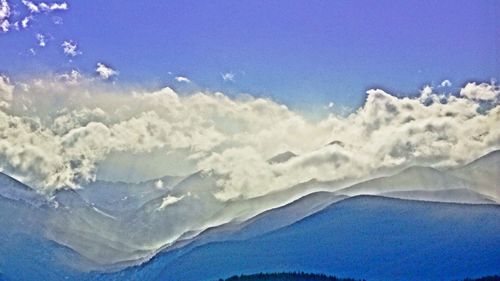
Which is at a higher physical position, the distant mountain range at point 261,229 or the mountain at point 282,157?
the mountain at point 282,157

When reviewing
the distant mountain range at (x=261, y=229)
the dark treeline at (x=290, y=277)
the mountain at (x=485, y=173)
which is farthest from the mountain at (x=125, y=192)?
the mountain at (x=485, y=173)

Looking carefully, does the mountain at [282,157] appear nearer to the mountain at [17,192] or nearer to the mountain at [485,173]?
the mountain at [485,173]

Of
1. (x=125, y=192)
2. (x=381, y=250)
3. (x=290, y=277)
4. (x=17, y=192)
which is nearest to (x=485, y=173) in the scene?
(x=381, y=250)

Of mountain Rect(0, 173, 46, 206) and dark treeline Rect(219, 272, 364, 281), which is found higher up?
mountain Rect(0, 173, 46, 206)

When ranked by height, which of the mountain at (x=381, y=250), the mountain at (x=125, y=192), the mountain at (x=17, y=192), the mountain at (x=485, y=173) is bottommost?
the mountain at (x=381, y=250)

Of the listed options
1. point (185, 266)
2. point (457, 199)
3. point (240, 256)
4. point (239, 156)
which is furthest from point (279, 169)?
point (457, 199)

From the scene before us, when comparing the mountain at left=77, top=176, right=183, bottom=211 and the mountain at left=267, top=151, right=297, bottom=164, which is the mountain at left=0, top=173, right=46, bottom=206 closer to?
the mountain at left=77, top=176, right=183, bottom=211

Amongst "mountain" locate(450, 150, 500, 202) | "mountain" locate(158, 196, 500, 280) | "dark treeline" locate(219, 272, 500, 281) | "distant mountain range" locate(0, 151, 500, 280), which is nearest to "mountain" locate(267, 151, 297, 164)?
"distant mountain range" locate(0, 151, 500, 280)

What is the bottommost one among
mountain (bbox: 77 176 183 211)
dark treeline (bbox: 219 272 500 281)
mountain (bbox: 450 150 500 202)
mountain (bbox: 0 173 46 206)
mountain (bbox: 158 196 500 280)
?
dark treeline (bbox: 219 272 500 281)

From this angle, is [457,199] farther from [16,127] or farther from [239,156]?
[16,127]
